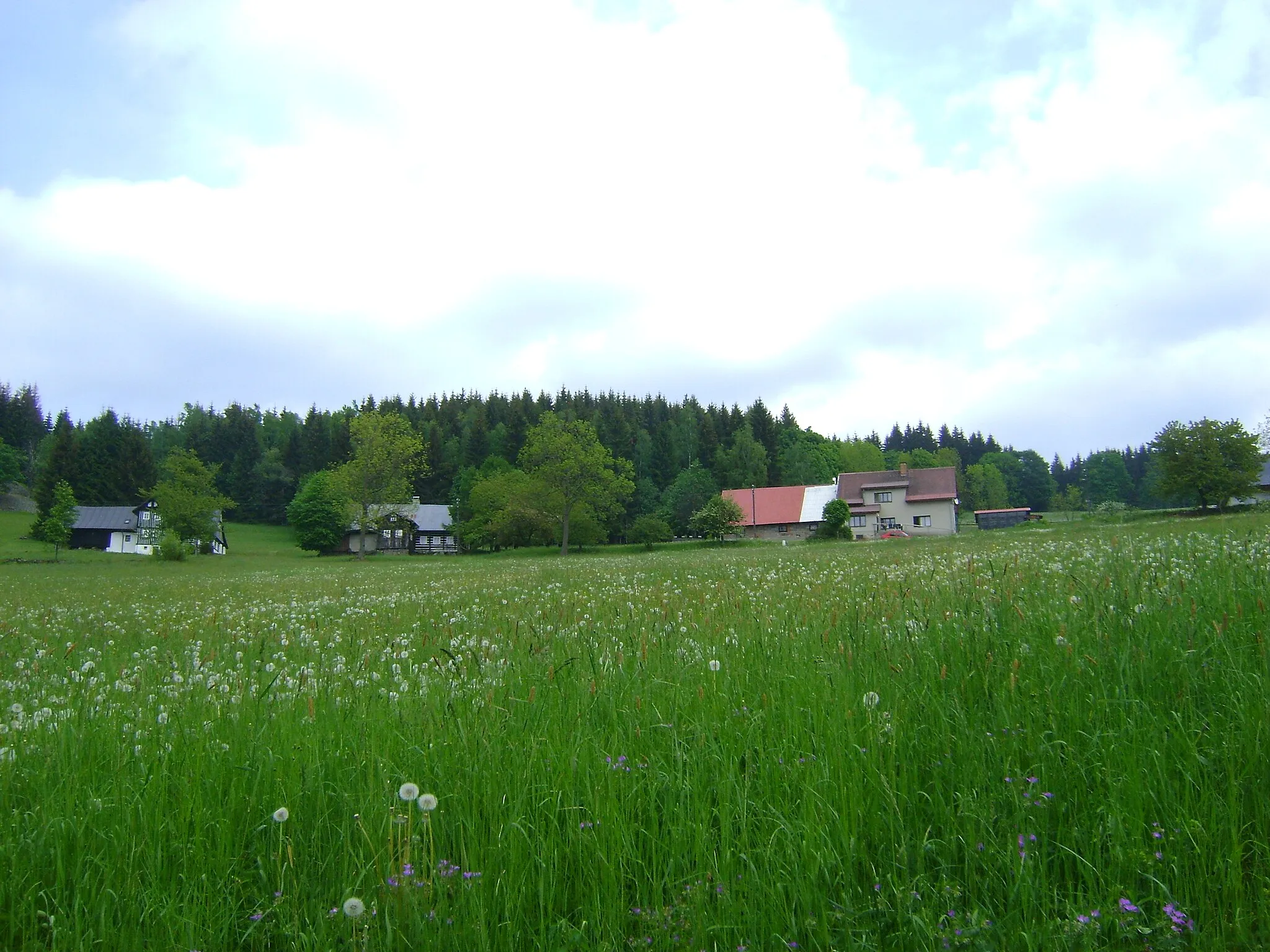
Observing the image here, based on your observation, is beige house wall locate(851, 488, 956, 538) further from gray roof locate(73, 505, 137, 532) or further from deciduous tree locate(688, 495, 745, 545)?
gray roof locate(73, 505, 137, 532)

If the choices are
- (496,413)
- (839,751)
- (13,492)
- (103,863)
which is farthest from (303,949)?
(13,492)

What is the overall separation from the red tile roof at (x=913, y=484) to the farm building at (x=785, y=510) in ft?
9.89

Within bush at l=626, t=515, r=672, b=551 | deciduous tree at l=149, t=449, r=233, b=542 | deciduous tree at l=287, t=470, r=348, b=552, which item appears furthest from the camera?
deciduous tree at l=287, t=470, r=348, b=552

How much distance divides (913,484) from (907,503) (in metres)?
2.33

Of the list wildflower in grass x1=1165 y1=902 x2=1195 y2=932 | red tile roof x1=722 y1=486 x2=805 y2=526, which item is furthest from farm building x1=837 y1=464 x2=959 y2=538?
wildflower in grass x1=1165 y1=902 x2=1195 y2=932

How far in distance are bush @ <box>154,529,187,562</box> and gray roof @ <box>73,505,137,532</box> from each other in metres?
46.1

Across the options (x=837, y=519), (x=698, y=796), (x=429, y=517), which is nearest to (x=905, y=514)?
(x=837, y=519)

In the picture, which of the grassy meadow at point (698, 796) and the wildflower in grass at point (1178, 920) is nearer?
the wildflower in grass at point (1178, 920)

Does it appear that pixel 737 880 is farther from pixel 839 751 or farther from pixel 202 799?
pixel 202 799

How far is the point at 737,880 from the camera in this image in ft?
7.82

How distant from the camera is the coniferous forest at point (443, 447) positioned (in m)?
95.7

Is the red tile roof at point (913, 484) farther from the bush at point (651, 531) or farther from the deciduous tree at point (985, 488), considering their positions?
the deciduous tree at point (985, 488)

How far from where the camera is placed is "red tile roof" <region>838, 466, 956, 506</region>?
80.6m

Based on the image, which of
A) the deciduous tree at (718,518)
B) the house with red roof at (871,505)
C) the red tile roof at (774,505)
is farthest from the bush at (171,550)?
the red tile roof at (774,505)
